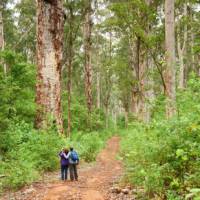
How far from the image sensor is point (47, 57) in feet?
47.0

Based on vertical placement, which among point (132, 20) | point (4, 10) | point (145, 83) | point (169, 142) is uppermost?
point (4, 10)

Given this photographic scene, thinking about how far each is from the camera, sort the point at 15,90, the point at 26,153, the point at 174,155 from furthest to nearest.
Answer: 1. the point at 15,90
2. the point at 26,153
3. the point at 174,155

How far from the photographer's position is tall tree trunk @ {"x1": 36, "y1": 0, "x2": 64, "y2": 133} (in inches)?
561

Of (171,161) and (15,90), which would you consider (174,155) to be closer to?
(171,161)

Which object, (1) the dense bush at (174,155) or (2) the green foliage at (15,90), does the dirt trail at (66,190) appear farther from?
(2) the green foliage at (15,90)

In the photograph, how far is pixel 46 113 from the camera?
1437 centimetres

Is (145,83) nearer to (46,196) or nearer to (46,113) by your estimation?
(46,113)

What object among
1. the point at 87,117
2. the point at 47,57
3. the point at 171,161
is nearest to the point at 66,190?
the point at 171,161

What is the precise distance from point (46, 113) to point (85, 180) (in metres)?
3.62

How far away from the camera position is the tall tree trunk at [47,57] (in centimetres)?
1424

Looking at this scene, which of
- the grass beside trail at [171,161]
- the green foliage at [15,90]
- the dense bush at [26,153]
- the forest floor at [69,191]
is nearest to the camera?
the grass beside trail at [171,161]

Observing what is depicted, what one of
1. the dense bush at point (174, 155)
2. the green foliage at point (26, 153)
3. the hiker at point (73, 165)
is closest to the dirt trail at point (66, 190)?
the hiker at point (73, 165)

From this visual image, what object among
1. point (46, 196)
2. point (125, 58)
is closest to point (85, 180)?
point (46, 196)

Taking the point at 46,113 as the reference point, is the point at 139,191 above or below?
below
